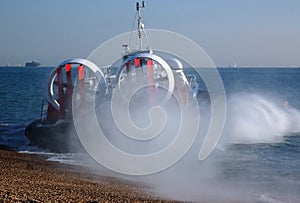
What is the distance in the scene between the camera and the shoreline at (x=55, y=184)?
9.36 meters

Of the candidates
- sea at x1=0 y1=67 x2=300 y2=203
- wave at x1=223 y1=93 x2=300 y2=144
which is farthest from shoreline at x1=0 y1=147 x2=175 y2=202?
wave at x1=223 y1=93 x2=300 y2=144

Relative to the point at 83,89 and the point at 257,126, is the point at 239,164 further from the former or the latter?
the point at 257,126

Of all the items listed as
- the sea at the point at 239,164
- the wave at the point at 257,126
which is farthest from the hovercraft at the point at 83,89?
the wave at the point at 257,126

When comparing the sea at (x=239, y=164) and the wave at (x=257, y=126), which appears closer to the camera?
the sea at (x=239, y=164)

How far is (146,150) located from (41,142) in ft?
15.0

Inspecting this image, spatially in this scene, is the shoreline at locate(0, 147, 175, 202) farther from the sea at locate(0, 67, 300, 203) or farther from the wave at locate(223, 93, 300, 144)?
the wave at locate(223, 93, 300, 144)

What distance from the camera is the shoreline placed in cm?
936

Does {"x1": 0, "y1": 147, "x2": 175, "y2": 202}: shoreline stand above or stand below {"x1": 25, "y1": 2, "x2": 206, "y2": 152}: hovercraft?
below

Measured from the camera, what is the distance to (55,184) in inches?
452

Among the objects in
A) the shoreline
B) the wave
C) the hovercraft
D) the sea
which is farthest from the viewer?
the wave

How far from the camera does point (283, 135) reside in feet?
86.0

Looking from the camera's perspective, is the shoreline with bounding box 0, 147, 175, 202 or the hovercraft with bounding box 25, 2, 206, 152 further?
the hovercraft with bounding box 25, 2, 206, 152

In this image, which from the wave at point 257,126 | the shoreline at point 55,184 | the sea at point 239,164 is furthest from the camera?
the wave at point 257,126

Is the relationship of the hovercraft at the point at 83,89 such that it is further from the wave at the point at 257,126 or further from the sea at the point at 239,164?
the wave at the point at 257,126
